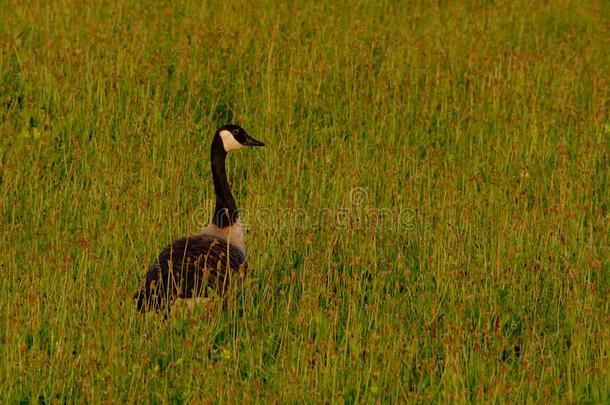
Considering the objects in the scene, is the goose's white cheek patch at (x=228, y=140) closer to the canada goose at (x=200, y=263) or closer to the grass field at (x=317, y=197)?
the canada goose at (x=200, y=263)

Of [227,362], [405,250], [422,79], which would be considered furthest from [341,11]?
[227,362]

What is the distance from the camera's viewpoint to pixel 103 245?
7.04 meters

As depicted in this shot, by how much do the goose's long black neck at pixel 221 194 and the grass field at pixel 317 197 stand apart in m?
0.35

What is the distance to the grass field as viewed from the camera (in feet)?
17.7

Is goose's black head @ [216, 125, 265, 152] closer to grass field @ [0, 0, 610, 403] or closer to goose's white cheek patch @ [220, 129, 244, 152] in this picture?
goose's white cheek patch @ [220, 129, 244, 152]

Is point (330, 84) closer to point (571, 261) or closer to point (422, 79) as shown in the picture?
point (422, 79)

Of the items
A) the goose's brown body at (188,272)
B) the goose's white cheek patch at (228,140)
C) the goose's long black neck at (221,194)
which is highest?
the goose's white cheek patch at (228,140)

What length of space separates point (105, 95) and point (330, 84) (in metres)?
2.53

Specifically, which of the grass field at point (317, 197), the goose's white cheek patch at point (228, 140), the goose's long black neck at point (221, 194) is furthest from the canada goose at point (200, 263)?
the goose's white cheek patch at point (228, 140)

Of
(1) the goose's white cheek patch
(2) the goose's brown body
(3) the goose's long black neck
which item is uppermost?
(1) the goose's white cheek patch

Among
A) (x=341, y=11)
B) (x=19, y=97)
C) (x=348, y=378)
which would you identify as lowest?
(x=348, y=378)

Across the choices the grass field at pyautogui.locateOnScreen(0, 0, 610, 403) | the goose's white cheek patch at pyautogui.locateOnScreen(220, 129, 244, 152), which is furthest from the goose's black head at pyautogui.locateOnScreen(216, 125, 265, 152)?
the grass field at pyautogui.locateOnScreen(0, 0, 610, 403)

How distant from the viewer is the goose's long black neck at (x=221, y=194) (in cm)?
720

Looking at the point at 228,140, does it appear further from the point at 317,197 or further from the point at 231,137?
the point at 317,197
